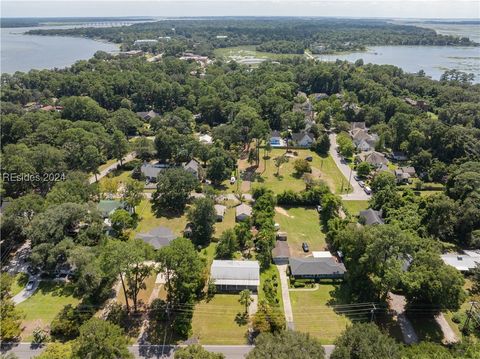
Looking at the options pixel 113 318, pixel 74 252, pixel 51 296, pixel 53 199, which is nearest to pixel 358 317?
pixel 113 318

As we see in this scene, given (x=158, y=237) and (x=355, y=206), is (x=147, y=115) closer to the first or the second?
(x=158, y=237)

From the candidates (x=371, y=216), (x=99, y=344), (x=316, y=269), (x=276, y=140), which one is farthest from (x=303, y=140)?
(x=99, y=344)

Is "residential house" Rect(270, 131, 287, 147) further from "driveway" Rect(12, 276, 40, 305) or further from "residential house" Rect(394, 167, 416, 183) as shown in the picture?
"driveway" Rect(12, 276, 40, 305)

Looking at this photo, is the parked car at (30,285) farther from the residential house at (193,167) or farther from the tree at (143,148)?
the tree at (143,148)

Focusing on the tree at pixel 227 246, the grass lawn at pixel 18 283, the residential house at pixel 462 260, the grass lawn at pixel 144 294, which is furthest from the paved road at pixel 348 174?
the grass lawn at pixel 18 283

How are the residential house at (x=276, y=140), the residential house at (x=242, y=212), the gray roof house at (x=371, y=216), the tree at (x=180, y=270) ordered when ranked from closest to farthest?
the tree at (x=180, y=270) → the gray roof house at (x=371, y=216) → the residential house at (x=242, y=212) → the residential house at (x=276, y=140)

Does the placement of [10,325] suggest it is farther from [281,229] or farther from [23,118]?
[23,118]
